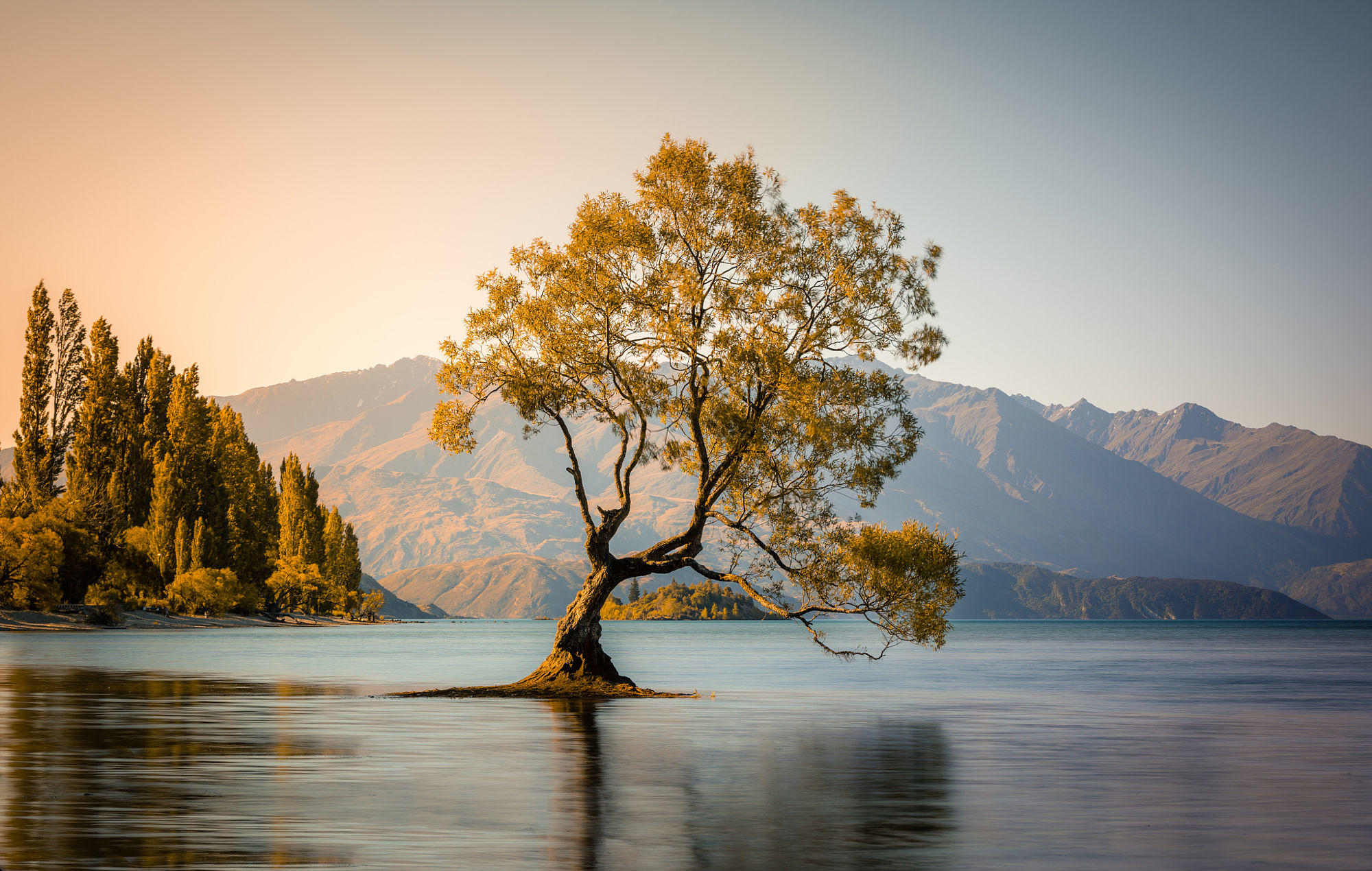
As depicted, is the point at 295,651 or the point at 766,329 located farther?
the point at 295,651

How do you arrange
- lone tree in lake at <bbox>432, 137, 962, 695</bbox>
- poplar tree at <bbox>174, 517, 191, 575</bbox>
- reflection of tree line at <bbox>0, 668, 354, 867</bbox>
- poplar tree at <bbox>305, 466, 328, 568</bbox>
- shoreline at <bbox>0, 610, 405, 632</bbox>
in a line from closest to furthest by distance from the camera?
reflection of tree line at <bbox>0, 668, 354, 867</bbox> < lone tree in lake at <bbox>432, 137, 962, 695</bbox> < shoreline at <bbox>0, 610, 405, 632</bbox> < poplar tree at <bbox>174, 517, 191, 575</bbox> < poplar tree at <bbox>305, 466, 328, 568</bbox>

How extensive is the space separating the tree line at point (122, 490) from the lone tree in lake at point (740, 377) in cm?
8857

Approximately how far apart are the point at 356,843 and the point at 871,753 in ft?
49.7

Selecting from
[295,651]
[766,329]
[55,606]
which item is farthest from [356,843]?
[55,606]

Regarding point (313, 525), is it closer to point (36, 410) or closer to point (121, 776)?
point (36, 410)

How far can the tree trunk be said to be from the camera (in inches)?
1709

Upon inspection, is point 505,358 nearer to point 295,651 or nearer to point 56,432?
point 295,651

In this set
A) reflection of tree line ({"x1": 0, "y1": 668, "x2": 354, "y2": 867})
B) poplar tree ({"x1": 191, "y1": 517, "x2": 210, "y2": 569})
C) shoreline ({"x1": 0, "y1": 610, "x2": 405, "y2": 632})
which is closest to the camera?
reflection of tree line ({"x1": 0, "y1": 668, "x2": 354, "y2": 867})

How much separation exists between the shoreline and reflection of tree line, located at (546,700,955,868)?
350ft

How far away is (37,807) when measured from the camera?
17.2 meters

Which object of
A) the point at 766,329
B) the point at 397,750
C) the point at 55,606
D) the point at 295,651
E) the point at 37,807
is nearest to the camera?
Answer: the point at 37,807

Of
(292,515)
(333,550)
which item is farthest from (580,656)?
(333,550)

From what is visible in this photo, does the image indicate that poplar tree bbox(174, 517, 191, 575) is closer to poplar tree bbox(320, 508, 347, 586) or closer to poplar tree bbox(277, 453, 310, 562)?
poplar tree bbox(277, 453, 310, 562)

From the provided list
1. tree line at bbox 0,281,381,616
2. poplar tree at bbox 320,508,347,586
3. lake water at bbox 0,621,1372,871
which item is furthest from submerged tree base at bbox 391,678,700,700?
poplar tree at bbox 320,508,347,586
